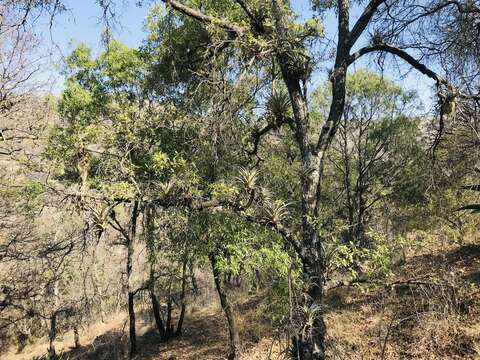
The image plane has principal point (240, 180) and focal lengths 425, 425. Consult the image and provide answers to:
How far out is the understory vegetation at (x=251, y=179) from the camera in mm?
5516

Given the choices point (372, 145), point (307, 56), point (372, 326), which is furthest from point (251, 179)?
point (372, 145)

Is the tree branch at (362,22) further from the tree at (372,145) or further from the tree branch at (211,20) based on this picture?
the tree at (372,145)

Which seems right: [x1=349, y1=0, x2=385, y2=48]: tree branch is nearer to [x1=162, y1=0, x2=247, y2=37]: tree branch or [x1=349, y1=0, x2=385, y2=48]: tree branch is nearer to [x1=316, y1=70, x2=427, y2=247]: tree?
[x1=162, y1=0, x2=247, y2=37]: tree branch

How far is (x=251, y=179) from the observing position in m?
5.70

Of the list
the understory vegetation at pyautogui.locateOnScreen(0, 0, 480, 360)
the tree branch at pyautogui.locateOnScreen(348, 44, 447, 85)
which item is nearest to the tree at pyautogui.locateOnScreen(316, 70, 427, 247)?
the understory vegetation at pyautogui.locateOnScreen(0, 0, 480, 360)

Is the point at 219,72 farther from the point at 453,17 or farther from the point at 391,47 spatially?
the point at 453,17

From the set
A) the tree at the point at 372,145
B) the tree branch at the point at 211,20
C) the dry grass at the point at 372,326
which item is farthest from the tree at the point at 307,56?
the tree at the point at 372,145

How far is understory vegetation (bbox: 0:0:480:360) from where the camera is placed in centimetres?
552

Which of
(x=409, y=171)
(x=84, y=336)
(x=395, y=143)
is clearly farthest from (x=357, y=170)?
(x=84, y=336)

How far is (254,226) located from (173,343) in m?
12.0

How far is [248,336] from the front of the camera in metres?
15.7

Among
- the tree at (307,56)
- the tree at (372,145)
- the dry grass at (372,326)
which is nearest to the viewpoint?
the tree at (307,56)

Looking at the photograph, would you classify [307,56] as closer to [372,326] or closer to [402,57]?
[402,57]

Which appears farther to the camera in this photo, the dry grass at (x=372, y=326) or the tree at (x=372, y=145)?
the tree at (x=372, y=145)
